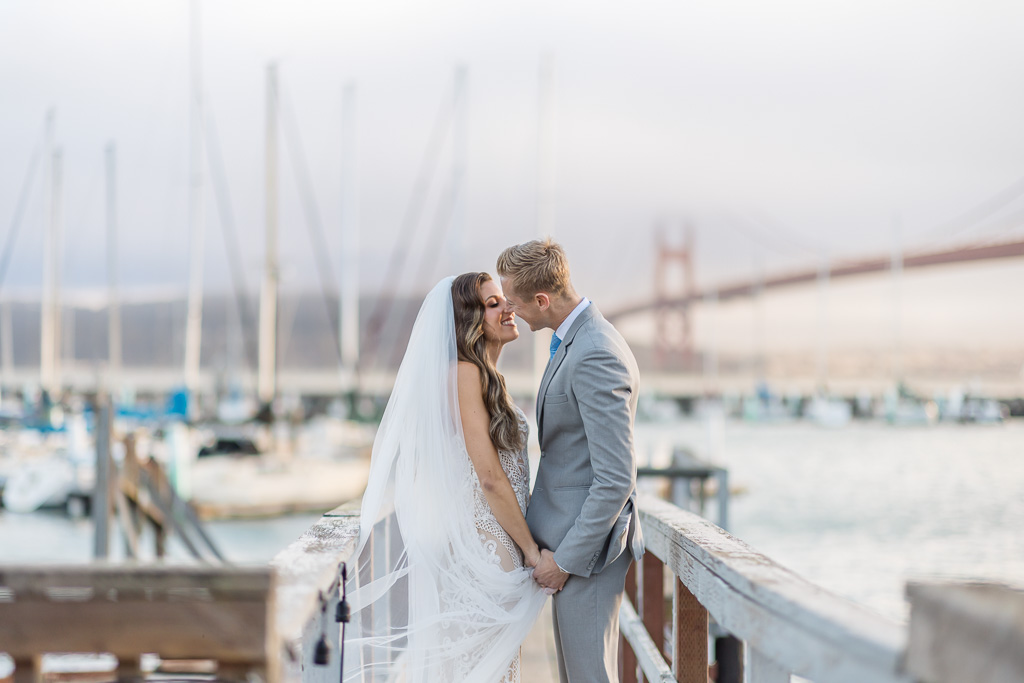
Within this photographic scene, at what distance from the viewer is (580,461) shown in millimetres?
2225

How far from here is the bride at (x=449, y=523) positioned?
7.61 feet

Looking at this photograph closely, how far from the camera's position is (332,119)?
2155cm

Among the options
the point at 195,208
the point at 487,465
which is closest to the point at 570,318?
the point at 487,465

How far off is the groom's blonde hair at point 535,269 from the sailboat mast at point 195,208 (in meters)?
16.5

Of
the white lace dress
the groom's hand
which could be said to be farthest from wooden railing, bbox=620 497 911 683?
the white lace dress

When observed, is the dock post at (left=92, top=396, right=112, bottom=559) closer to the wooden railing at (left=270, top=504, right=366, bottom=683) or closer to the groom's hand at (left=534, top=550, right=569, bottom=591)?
the wooden railing at (left=270, top=504, right=366, bottom=683)

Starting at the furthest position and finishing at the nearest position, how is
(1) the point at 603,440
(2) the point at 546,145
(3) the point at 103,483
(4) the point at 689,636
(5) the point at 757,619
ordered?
(2) the point at 546,145 < (3) the point at 103,483 < (1) the point at 603,440 < (4) the point at 689,636 < (5) the point at 757,619

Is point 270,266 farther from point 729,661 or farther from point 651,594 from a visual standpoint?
point 651,594

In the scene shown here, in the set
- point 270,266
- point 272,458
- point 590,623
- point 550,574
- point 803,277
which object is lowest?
point 272,458

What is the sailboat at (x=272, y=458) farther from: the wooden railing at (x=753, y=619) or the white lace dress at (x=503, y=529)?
the wooden railing at (x=753, y=619)

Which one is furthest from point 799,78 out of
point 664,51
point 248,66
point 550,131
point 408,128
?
point 248,66

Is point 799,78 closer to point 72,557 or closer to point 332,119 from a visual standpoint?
point 332,119

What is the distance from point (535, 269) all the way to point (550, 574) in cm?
80

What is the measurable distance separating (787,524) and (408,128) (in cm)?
Answer: 1442
